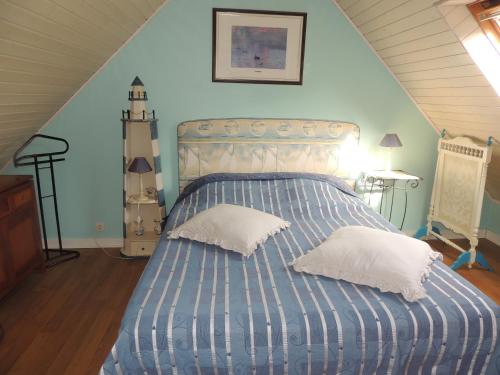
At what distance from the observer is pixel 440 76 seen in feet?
9.26

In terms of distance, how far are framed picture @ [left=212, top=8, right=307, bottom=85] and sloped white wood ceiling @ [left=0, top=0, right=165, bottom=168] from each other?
0.59 metres

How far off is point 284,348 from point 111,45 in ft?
8.48

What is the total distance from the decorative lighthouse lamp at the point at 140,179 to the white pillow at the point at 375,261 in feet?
5.58

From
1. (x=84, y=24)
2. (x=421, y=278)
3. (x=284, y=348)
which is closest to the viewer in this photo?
(x=284, y=348)

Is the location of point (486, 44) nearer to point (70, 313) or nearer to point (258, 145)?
point (258, 145)

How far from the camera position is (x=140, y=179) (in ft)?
10.6

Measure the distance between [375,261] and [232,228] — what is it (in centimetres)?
81

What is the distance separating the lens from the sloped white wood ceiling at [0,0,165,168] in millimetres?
1785

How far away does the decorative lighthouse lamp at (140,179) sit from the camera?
302cm

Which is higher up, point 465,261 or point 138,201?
point 138,201

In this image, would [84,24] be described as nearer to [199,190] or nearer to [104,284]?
[199,190]

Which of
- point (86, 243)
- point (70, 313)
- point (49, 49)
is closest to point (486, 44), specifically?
point (49, 49)

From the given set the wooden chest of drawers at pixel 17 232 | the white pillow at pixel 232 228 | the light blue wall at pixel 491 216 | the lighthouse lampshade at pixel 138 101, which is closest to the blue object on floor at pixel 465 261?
the light blue wall at pixel 491 216

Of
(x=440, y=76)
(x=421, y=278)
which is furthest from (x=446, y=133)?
(x=421, y=278)
